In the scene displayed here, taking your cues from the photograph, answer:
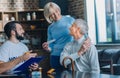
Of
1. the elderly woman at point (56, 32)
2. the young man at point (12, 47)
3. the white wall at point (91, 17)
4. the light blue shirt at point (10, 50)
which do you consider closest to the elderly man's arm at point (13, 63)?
the young man at point (12, 47)

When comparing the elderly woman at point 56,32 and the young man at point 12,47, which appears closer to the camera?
the young man at point 12,47

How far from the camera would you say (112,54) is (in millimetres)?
6637

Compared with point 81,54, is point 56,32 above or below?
above

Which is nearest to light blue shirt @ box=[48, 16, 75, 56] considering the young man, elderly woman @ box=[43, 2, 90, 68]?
elderly woman @ box=[43, 2, 90, 68]

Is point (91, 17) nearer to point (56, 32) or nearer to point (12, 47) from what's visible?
point (56, 32)

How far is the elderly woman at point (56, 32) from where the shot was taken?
3.97 meters

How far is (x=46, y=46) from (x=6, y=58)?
1.97 feet

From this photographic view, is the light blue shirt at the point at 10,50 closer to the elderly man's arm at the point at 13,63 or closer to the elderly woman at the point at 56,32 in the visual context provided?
the elderly man's arm at the point at 13,63

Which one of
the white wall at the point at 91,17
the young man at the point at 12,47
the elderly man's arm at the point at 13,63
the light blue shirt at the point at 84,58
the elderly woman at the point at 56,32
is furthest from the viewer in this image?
the white wall at the point at 91,17

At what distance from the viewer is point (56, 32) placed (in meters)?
4.08

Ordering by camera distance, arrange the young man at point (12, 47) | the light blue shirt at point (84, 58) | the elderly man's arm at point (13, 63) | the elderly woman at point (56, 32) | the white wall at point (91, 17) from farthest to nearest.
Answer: the white wall at point (91, 17)
the elderly woman at point (56, 32)
the young man at point (12, 47)
the light blue shirt at point (84, 58)
the elderly man's arm at point (13, 63)

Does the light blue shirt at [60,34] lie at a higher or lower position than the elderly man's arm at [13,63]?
higher

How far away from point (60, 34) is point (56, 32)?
0.07 meters

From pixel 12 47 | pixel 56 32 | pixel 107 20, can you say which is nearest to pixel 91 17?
pixel 107 20
